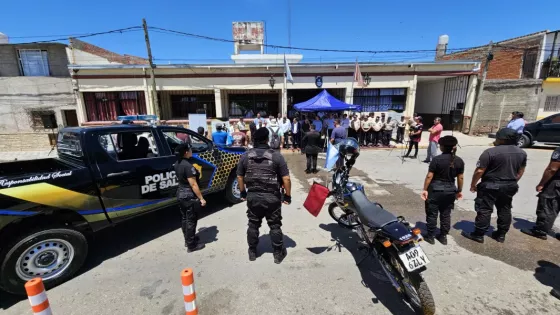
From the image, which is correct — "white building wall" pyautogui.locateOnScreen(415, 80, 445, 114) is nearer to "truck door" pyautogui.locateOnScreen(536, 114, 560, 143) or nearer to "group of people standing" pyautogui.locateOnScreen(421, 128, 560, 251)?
"truck door" pyautogui.locateOnScreen(536, 114, 560, 143)

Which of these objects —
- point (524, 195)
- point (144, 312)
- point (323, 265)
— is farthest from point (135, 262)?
point (524, 195)

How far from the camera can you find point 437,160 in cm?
341

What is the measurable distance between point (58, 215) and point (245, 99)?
1417cm

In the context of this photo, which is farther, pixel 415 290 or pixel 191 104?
pixel 191 104

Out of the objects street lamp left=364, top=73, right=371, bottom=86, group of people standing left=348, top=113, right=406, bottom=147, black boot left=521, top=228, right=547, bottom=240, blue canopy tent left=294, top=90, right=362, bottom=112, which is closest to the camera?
black boot left=521, top=228, right=547, bottom=240

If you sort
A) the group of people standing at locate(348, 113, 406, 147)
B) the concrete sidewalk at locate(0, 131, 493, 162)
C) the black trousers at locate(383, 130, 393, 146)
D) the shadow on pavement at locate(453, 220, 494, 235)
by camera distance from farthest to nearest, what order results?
the black trousers at locate(383, 130, 393, 146) → the group of people standing at locate(348, 113, 406, 147) → the concrete sidewalk at locate(0, 131, 493, 162) → the shadow on pavement at locate(453, 220, 494, 235)

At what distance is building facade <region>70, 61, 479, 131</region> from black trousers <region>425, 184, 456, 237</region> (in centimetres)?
1137

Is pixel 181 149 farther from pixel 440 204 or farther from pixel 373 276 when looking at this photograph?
pixel 440 204

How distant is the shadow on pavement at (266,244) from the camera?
3541 mm

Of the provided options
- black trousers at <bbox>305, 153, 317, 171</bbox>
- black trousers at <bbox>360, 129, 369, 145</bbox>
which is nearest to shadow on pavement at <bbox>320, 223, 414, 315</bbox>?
black trousers at <bbox>305, 153, 317, 171</bbox>

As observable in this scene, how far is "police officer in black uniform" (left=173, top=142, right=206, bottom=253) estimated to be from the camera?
321 centimetres

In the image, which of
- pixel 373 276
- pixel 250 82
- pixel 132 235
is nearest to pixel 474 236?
pixel 373 276

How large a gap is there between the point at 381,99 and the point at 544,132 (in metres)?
7.23

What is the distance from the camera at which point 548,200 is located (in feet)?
12.2
